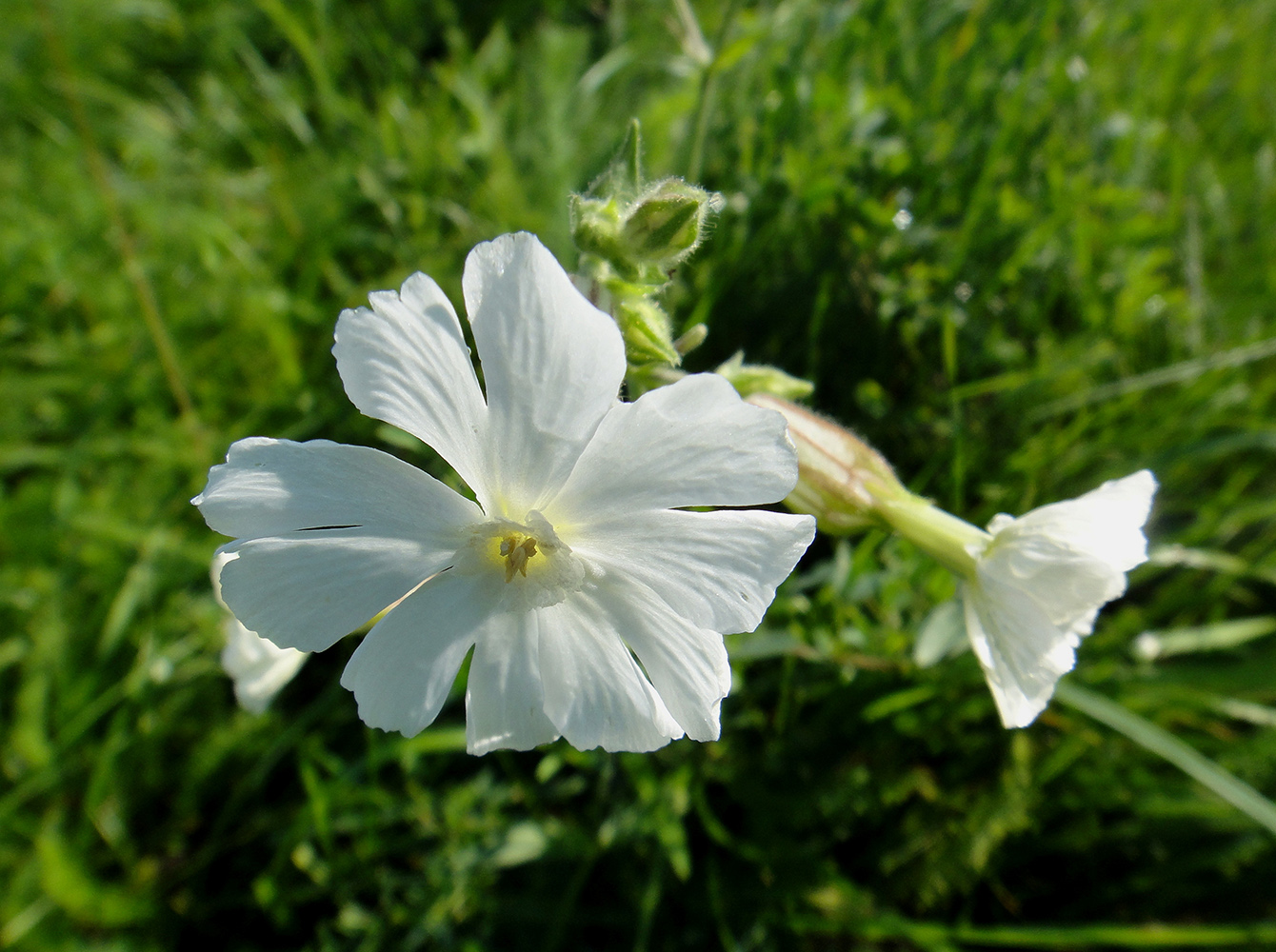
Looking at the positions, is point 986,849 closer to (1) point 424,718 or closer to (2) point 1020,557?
(2) point 1020,557

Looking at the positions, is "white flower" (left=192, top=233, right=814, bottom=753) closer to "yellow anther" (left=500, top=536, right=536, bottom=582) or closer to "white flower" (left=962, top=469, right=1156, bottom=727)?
"yellow anther" (left=500, top=536, right=536, bottom=582)

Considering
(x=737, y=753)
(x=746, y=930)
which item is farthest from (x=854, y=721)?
(x=746, y=930)

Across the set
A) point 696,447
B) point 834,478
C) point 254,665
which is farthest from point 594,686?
point 254,665

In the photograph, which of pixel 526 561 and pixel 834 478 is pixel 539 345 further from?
pixel 834 478

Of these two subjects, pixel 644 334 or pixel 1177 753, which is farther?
pixel 1177 753

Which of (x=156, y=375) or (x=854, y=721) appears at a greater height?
(x=156, y=375)

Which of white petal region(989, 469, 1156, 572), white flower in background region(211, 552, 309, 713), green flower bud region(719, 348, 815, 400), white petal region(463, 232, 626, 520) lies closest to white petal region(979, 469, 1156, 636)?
white petal region(989, 469, 1156, 572)

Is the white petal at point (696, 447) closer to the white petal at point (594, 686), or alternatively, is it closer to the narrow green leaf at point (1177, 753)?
the white petal at point (594, 686)
